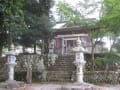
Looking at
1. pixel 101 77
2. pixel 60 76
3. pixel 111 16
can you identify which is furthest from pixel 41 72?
pixel 111 16

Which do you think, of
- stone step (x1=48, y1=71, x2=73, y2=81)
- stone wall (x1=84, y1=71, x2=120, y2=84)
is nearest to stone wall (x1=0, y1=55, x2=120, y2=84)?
stone wall (x1=84, y1=71, x2=120, y2=84)

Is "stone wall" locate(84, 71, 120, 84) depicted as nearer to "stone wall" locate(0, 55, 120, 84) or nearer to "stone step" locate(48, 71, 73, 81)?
"stone wall" locate(0, 55, 120, 84)

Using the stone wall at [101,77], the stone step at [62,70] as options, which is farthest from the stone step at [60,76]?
the stone wall at [101,77]

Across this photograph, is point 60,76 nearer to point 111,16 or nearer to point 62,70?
point 62,70

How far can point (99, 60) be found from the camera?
627 inches

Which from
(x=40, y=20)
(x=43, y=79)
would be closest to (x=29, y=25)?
(x=40, y=20)

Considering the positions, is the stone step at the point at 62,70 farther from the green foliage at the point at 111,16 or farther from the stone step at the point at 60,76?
the green foliage at the point at 111,16

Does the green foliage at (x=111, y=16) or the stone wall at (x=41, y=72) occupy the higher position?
the green foliage at (x=111, y=16)

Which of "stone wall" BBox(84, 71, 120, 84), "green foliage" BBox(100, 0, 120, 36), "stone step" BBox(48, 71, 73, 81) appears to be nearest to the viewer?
"green foliage" BBox(100, 0, 120, 36)

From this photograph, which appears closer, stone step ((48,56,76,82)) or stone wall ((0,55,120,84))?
stone wall ((0,55,120,84))

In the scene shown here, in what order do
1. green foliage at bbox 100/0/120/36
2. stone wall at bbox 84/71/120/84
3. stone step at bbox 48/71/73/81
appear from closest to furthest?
1. green foliage at bbox 100/0/120/36
2. stone wall at bbox 84/71/120/84
3. stone step at bbox 48/71/73/81

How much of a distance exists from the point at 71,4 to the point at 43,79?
5.52 m

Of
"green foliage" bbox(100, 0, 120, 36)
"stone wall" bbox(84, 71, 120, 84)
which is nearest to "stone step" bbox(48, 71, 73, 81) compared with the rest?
"stone wall" bbox(84, 71, 120, 84)

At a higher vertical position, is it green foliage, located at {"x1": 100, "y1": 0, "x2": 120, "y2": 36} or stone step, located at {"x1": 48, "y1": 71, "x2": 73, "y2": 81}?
green foliage, located at {"x1": 100, "y1": 0, "x2": 120, "y2": 36}
